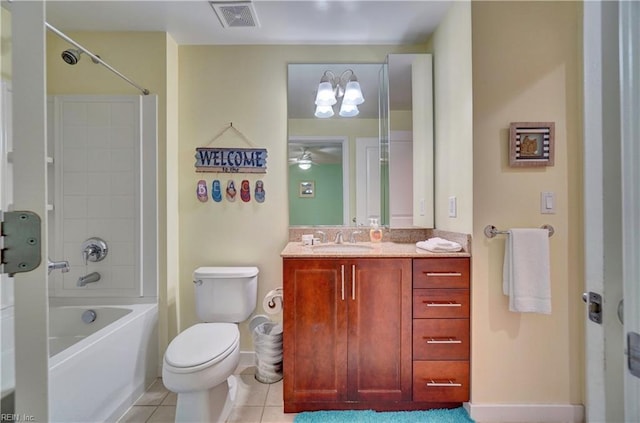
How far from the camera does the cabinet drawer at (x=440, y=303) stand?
163 cm

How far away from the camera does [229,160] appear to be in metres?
2.18

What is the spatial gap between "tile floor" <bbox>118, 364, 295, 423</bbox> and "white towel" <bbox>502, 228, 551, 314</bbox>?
4.68 ft

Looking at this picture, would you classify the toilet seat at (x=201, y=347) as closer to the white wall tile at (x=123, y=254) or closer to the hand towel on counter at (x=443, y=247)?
the white wall tile at (x=123, y=254)

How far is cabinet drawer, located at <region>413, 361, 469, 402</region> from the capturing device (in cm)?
163

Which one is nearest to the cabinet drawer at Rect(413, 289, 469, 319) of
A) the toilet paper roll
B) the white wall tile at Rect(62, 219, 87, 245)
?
the toilet paper roll

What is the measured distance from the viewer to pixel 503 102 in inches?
63.0

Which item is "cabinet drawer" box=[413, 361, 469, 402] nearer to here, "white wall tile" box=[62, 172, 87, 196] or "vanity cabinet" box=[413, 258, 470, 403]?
"vanity cabinet" box=[413, 258, 470, 403]

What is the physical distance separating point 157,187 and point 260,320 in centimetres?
122

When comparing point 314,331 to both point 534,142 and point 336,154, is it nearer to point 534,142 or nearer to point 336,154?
point 336,154

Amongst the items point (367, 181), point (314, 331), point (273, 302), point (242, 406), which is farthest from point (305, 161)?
point (242, 406)

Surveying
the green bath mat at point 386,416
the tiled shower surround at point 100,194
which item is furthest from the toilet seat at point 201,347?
the tiled shower surround at point 100,194

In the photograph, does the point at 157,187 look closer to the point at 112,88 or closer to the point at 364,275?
the point at 112,88

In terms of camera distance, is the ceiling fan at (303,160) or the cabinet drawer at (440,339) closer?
the cabinet drawer at (440,339)

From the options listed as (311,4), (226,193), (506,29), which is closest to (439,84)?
(506,29)
